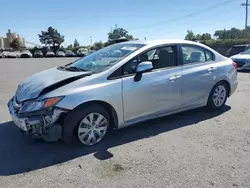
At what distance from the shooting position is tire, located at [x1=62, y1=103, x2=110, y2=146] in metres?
3.66

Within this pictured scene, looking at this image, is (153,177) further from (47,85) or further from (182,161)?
(47,85)

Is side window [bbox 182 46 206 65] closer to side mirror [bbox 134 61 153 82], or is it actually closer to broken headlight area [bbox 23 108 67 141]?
side mirror [bbox 134 61 153 82]

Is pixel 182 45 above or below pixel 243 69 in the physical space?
above

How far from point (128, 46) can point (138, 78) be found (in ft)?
2.72

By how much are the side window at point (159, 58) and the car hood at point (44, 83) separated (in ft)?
2.72

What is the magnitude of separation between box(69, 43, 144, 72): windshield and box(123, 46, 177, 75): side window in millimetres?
186

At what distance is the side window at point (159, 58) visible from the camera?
14.2 ft

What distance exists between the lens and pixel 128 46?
15.5 ft

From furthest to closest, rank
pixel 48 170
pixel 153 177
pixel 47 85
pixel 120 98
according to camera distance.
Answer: pixel 120 98 → pixel 47 85 → pixel 48 170 → pixel 153 177

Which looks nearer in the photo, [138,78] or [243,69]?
[138,78]

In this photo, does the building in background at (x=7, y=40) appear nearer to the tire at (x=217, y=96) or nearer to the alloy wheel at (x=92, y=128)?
the tire at (x=217, y=96)

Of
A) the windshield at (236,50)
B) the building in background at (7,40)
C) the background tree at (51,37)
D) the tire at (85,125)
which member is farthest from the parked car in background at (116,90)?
the building in background at (7,40)

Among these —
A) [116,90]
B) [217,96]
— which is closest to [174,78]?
[116,90]

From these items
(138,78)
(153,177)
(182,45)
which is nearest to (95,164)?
(153,177)
